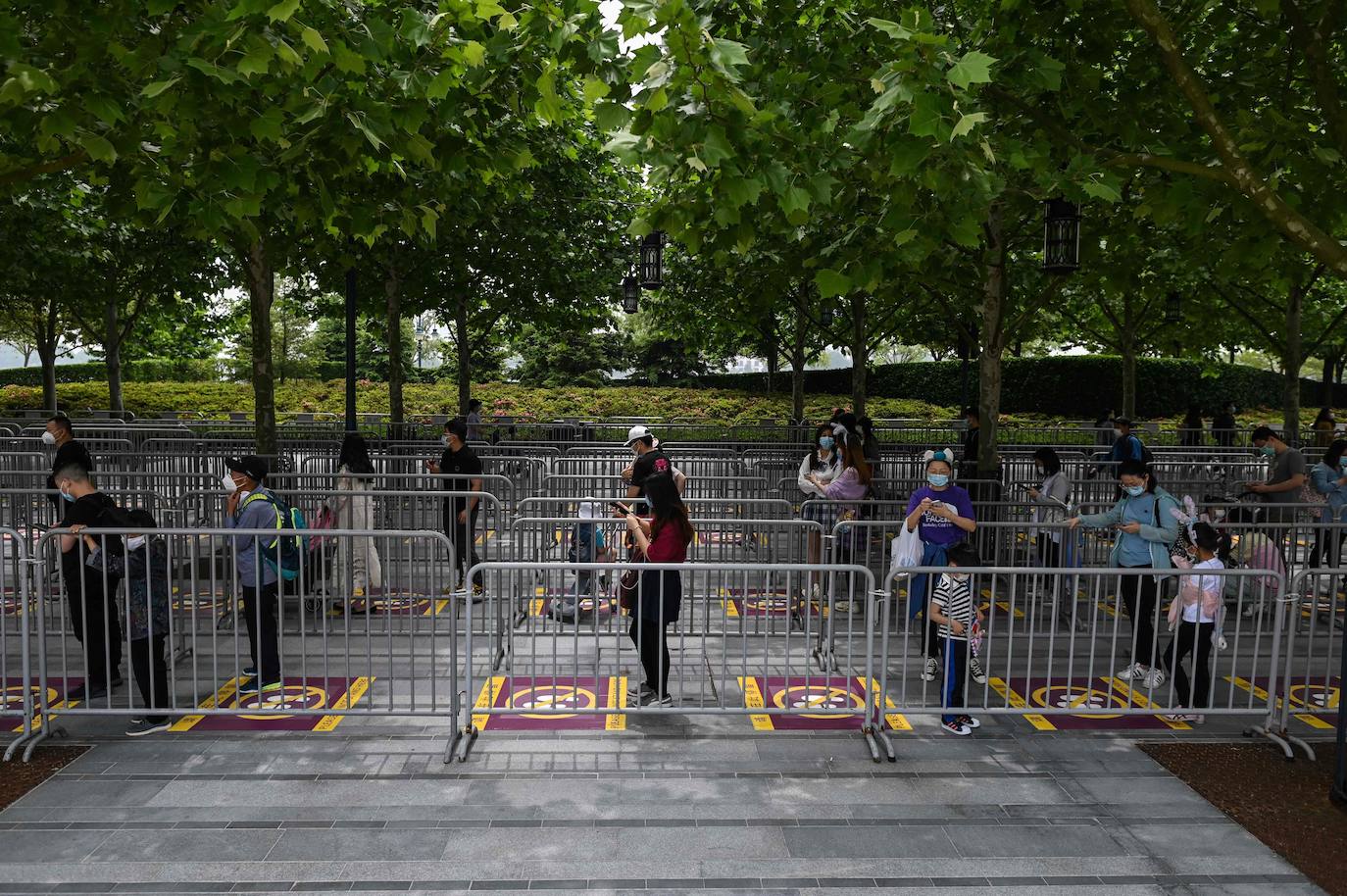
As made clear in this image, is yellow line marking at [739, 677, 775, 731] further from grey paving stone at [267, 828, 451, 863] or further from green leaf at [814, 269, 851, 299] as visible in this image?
green leaf at [814, 269, 851, 299]

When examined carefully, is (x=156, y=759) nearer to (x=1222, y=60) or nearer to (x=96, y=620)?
(x=96, y=620)

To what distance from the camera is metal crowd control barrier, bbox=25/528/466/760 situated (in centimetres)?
665

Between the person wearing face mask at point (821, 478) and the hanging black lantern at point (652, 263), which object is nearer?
the person wearing face mask at point (821, 478)

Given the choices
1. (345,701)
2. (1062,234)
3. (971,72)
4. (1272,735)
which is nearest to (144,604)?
(345,701)

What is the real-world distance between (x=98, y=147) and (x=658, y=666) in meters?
5.12

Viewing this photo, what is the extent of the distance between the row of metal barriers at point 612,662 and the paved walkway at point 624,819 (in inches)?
11.2

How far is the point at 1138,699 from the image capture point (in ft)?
25.6

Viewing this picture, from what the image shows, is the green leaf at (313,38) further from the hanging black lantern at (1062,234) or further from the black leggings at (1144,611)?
the hanging black lantern at (1062,234)

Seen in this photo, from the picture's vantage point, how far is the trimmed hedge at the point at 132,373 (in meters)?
51.1

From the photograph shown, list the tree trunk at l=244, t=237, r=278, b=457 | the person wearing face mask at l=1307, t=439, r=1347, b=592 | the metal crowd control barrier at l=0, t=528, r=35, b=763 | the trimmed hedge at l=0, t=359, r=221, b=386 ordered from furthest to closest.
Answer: the trimmed hedge at l=0, t=359, r=221, b=386 < the tree trunk at l=244, t=237, r=278, b=457 < the person wearing face mask at l=1307, t=439, r=1347, b=592 < the metal crowd control barrier at l=0, t=528, r=35, b=763

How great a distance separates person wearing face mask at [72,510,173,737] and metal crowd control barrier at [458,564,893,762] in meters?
2.16

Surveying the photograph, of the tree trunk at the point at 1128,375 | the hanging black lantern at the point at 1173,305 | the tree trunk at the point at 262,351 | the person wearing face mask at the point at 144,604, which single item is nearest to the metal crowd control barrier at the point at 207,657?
the person wearing face mask at the point at 144,604

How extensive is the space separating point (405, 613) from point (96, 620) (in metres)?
3.26

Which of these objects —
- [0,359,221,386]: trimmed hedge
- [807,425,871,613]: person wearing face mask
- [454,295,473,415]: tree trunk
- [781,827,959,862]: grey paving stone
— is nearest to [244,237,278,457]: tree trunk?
[807,425,871,613]: person wearing face mask
